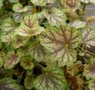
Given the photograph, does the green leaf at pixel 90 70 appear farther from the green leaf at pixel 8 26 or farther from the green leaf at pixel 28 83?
the green leaf at pixel 8 26

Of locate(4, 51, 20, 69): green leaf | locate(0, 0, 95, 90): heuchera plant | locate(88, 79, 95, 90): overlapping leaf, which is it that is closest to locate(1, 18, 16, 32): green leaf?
locate(0, 0, 95, 90): heuchera plant

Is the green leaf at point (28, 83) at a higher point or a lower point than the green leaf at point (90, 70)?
lower

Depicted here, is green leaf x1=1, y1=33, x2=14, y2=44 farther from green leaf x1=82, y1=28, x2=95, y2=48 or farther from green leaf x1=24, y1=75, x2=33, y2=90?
green leaf x1=82, y1=28, x2=95, y2=48

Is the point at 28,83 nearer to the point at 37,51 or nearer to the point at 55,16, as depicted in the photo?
the point at 37,51

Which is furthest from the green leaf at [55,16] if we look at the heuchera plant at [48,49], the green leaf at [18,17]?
the green leaf at [18,17]

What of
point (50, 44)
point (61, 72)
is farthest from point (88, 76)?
point (50, 44)

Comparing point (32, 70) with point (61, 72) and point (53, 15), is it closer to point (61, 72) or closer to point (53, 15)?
point (61, 72)

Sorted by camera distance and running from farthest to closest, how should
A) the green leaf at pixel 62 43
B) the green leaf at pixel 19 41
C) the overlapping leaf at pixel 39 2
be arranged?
the overlapping leaf at pixel 39 2 < the green leaf at pixel 19 41 < the green leaf at pixel 62 43
